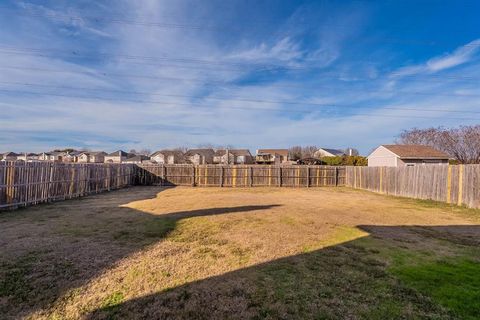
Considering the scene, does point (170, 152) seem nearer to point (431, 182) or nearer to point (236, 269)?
point (431, 182)

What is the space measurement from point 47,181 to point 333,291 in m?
10.8

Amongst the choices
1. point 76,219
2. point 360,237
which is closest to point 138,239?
point 76,219

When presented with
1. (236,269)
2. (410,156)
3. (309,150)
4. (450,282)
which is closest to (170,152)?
(309,150)

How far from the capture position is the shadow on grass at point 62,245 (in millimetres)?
3090

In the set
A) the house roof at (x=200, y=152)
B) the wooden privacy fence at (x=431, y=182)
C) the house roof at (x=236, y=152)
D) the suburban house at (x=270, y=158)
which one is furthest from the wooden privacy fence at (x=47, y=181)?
the house roof at (x=236, y=152)

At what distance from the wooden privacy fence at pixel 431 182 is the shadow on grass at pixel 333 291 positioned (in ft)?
22.1

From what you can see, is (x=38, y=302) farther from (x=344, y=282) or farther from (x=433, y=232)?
(x=433, y=232)

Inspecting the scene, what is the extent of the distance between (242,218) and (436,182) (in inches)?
361

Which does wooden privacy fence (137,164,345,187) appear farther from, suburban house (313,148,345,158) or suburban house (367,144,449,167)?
suburban house (313,148,345,158)

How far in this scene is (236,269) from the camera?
12.4 feet

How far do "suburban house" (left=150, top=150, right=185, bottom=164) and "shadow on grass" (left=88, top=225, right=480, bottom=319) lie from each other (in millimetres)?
51219

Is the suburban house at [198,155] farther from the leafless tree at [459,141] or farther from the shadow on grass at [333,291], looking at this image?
the shadow on grass at [333,291]

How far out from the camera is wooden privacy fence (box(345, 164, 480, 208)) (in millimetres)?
9852

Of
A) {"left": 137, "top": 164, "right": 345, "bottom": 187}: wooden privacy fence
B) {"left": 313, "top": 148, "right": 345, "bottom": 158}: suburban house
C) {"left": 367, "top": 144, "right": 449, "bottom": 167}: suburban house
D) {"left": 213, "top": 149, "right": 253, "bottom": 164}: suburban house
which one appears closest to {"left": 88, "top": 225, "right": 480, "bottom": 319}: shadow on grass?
{"left": 137, "top": 164, "right": 345, "bottom": 187}: wooden privacy fence
